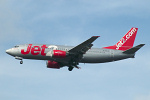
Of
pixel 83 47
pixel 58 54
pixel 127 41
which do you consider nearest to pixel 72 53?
pixel 83 47

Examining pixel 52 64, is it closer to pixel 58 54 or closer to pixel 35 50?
pixel 58 54

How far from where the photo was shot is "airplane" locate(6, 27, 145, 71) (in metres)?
72.7

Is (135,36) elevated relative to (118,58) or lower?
elevated

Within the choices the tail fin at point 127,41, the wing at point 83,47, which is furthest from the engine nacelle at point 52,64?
the tail fin at point 127,41

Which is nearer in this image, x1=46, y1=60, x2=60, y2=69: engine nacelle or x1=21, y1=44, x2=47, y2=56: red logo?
x1=21, y1=44, x2=47, y2=56: red logo

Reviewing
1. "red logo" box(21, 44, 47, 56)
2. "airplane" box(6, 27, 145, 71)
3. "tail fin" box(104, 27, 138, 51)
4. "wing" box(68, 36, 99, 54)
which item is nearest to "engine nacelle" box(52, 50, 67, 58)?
"airplane" box(6, 27, 145, 71)

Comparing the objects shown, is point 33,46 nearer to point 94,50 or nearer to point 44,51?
point 44,51

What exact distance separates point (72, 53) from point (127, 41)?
46.7 ft

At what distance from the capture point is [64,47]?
246ft

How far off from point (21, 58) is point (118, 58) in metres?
20.0

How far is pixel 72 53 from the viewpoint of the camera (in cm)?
7375

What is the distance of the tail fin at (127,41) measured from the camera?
7981 cm

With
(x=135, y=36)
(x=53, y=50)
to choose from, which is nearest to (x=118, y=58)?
(x=135, y=36)

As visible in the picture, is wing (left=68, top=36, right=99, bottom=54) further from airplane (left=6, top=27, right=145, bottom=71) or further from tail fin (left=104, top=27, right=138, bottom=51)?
tail fin (left=104, top=27, right=138, bottom=51)
